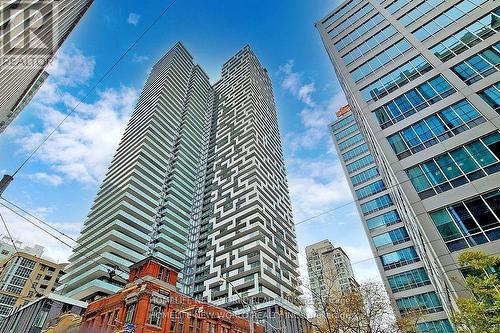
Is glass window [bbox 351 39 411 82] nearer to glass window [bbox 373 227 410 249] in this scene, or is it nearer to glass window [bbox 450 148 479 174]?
glass window [bbox 450 148 479 174]

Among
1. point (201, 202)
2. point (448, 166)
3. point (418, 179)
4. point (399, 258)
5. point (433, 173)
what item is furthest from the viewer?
point (201, 202)

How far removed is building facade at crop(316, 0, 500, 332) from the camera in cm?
1775

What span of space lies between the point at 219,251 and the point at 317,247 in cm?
8916

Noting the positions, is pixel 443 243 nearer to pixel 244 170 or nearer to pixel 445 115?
pixel 445 115

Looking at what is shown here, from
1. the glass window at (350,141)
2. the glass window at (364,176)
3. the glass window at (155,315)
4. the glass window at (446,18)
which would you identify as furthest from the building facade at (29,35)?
the glass window at (350,141)

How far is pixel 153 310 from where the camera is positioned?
2850 centimetres

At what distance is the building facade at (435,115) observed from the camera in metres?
17.8

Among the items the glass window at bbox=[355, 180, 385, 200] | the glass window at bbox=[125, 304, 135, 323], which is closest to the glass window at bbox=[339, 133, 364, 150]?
the glass window at bbox=[355, 180, 385, 200]

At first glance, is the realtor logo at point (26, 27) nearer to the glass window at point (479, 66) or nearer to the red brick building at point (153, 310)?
the red brick building at point (153, 310)

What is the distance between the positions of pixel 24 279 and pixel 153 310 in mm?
70250

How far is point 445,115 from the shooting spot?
71.5 feet

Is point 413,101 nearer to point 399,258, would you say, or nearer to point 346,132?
point 399,258

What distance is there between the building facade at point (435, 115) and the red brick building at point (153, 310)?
23087 millimetres

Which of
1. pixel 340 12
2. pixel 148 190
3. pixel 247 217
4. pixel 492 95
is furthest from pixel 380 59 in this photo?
pixel 148 190
